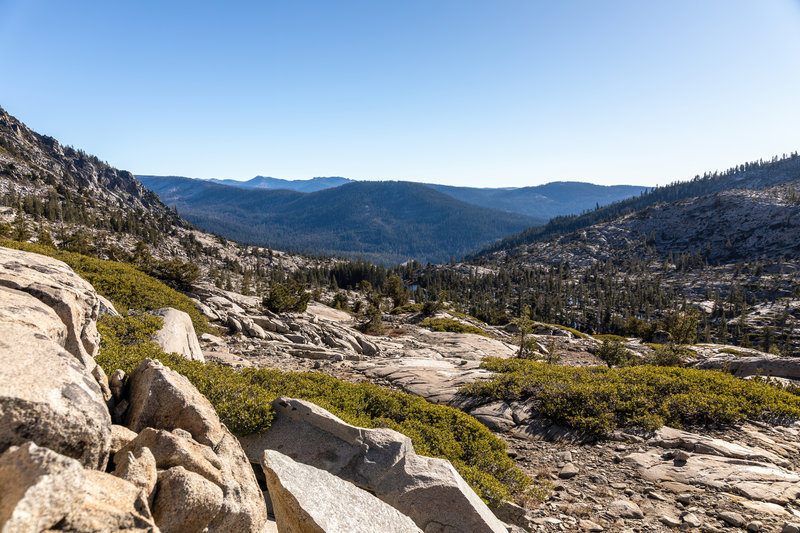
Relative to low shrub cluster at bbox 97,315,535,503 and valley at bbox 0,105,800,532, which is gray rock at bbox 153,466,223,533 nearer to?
valley at bbox 0,105,800,532

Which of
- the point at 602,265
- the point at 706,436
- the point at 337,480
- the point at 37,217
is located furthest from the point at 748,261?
the point at 37,217

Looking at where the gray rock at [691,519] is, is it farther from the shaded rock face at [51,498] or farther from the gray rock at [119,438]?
the gray rock at [119,438]

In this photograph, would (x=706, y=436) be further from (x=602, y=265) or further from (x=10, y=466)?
(x=602, y=265)

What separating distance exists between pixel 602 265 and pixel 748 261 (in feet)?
198

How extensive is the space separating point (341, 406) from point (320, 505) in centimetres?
659

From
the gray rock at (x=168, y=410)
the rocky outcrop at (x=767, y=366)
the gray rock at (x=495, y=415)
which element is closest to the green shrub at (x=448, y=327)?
the rocky outcrop at (x=767, y=366)

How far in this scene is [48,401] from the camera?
4.01 metres

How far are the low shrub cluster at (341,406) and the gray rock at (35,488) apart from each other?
5.93 meters

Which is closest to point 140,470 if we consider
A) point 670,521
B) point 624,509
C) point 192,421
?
point 192,421

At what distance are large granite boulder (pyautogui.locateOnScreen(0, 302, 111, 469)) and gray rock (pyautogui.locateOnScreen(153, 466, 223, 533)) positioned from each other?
2.70ft

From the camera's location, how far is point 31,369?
4.29 m

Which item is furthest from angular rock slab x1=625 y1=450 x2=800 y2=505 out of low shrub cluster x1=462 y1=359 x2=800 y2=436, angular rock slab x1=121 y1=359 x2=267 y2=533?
angular rock slab x1=121 y1=359 x2=267 y2=533

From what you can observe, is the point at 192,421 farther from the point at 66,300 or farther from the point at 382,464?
the point at 66,300

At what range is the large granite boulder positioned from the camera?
12.3 feet
